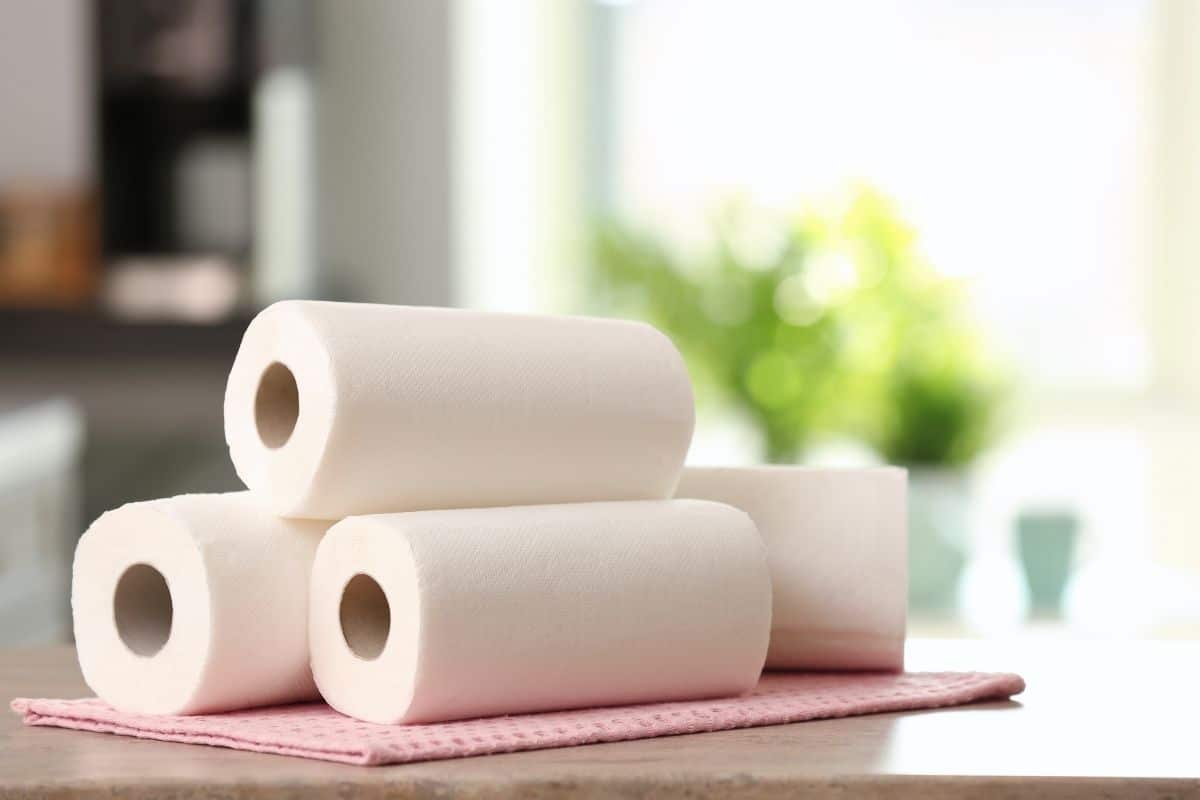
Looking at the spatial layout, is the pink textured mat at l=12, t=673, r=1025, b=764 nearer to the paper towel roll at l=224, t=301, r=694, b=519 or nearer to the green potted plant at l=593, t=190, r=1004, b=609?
the paper towel roll at l=224, t=301, r=694, b=519

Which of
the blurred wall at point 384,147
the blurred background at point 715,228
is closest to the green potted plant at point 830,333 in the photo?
the blurred background at point 715,228

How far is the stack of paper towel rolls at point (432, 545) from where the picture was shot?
758mm

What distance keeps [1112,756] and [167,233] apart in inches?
127

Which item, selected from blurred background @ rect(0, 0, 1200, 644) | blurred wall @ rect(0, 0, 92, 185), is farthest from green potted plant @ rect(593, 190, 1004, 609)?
blurred wall @ rect(0, 0, 92, 185)

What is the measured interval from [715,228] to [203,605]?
3.23 metres

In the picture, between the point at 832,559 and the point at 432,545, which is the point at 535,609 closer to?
the point at 432,545

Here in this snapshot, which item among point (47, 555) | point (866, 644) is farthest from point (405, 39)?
point (866, 644)

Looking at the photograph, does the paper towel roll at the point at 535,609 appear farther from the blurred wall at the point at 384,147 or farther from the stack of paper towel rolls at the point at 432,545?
the blurred wall at the point at 384,147

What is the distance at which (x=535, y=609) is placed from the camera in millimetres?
771

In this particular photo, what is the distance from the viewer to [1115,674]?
0.95 metres

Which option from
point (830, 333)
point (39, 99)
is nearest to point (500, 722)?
point (830, 333)

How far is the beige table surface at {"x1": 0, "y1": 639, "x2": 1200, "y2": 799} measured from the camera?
66 cm

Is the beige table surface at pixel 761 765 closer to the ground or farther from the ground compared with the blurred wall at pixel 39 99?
closer to the ground

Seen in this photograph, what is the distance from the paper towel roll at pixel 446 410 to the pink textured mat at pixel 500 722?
0.10 meters
